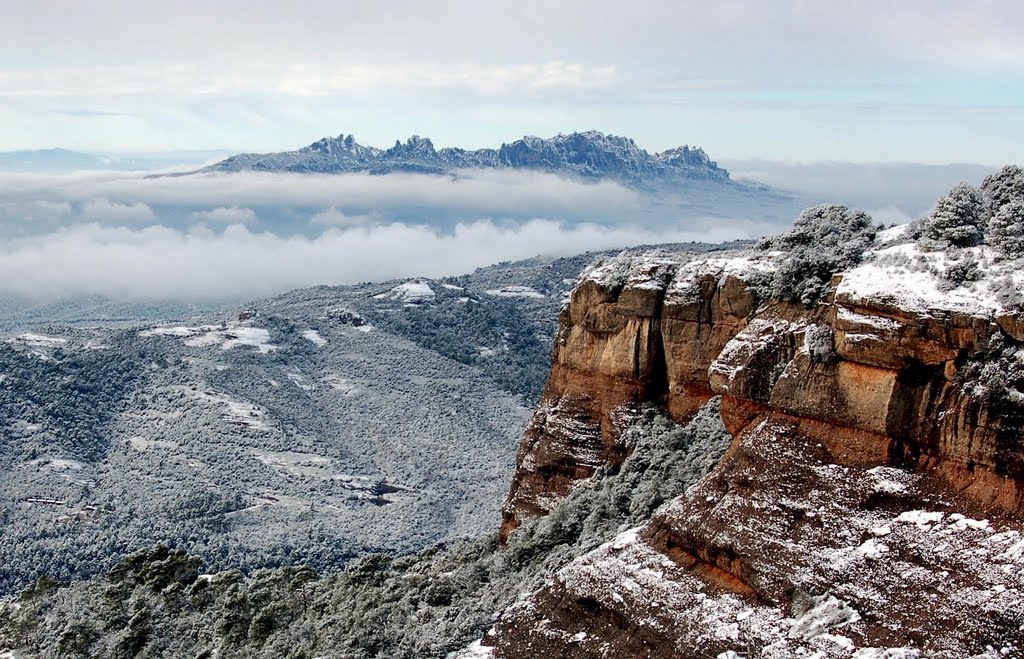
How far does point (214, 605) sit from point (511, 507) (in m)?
20.0

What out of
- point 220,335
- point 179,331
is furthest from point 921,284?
point 179,331

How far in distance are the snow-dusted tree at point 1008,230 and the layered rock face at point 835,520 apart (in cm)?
331

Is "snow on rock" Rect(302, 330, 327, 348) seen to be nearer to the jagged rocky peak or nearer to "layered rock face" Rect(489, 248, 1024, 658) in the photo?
the jagged rocky peak

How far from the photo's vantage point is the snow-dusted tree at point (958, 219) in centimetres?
3238

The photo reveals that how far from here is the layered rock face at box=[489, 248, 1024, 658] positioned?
26.6 meters

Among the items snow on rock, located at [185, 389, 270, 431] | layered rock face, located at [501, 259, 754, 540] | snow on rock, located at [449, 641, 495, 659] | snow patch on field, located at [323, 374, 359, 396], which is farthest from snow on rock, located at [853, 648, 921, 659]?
snow patch on field, located at [323, 374, 359, 396]

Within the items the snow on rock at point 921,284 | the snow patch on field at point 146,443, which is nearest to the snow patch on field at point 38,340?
the snow patch on field at point 146,443

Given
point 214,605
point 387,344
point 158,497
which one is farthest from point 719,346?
point 387,344

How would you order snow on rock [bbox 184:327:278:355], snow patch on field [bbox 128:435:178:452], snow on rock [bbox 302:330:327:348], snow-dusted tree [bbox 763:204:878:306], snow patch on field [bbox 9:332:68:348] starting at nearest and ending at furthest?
snow-dusted tree [bbox 763:204:878:306], snow patch on field [bbox 128:435:178:452], snow patch on field [bbox 9:332:68:348], snow on rock [bbox 184:327:278:355], snow on rock [bbox 302:330:327:348]

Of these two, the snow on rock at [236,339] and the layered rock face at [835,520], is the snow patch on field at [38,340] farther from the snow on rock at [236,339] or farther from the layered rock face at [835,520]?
the layered rock face at [835,520]

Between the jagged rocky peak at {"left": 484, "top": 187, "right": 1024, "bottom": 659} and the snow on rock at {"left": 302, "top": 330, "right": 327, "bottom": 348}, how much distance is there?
522ft

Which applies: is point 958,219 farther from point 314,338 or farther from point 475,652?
point 314,338

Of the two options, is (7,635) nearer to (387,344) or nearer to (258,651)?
(258,651)

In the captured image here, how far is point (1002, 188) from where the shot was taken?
118 ft
